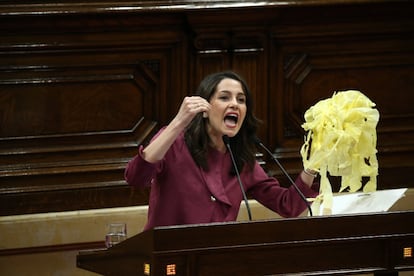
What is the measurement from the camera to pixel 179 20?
234 inches

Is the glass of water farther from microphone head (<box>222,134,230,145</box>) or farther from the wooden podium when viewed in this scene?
microphone head (<box>222,134,230,145</box>)

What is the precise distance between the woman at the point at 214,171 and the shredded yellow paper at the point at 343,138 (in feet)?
0.62

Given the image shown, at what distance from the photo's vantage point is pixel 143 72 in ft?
19.5

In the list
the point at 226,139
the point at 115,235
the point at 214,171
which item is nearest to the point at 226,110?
the point at 226,139

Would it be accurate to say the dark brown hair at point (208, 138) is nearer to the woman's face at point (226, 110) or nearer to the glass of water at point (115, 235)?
the woman's face at point (226, 110)

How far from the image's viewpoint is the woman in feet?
14.8

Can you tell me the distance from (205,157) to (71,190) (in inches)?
56.5

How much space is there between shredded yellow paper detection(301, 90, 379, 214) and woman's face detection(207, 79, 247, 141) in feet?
0.91

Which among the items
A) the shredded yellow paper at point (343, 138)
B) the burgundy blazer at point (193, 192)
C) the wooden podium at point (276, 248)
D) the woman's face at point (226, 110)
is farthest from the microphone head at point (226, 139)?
the wooden podium at point (276, 248)

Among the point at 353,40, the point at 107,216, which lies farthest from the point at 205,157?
the point at 353,40

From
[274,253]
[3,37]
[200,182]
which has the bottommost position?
[274,253]

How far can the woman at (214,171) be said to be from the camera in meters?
4.51

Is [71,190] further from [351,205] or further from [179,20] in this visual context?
[351,205]

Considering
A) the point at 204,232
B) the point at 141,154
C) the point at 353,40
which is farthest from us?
the point at 353,40
